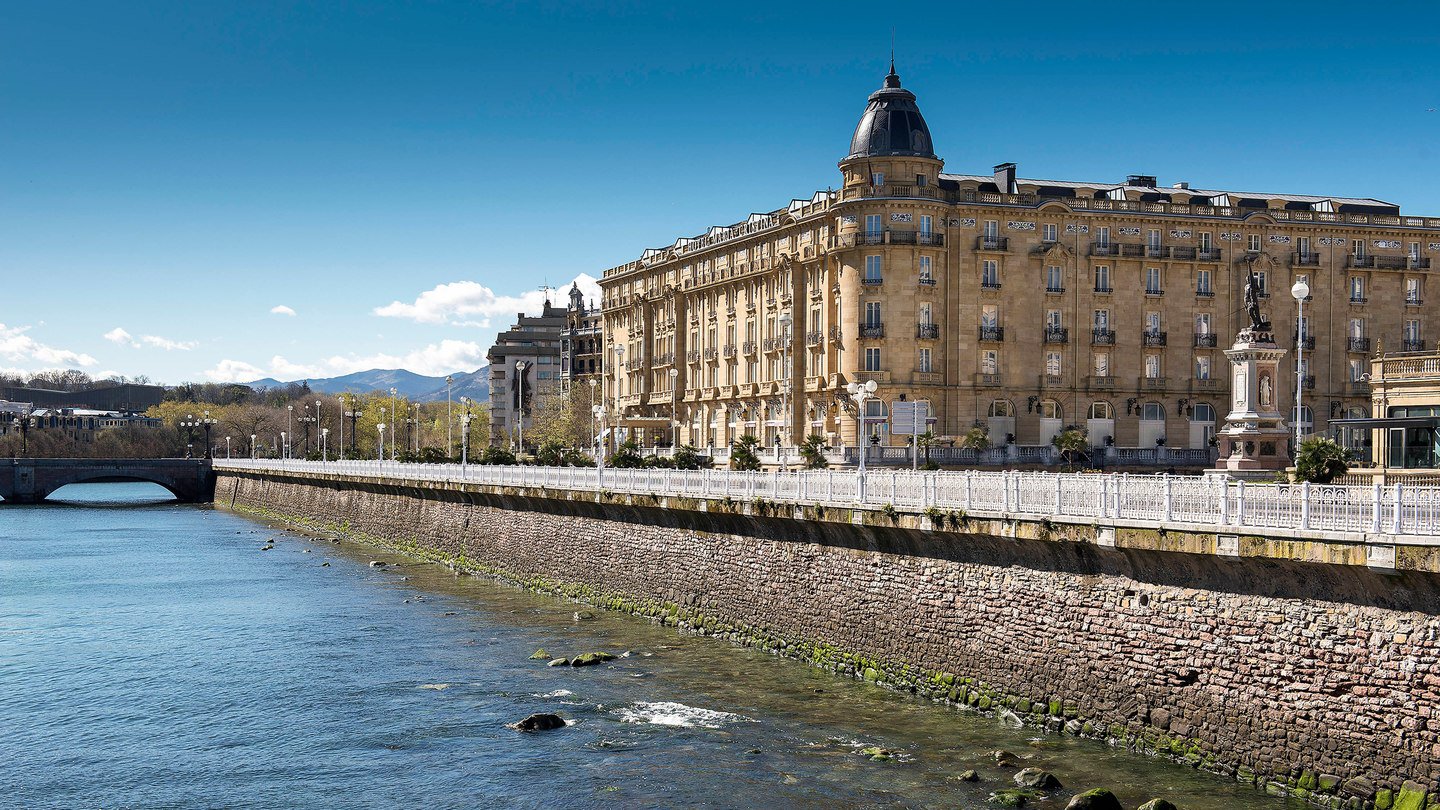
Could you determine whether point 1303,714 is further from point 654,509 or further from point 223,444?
point 223,444

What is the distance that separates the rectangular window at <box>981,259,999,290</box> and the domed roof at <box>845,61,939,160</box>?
6716 mm

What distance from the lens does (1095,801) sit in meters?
19.6

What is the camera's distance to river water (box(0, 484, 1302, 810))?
2225cm

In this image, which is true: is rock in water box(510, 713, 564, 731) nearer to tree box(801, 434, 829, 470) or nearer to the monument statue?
the monument statue

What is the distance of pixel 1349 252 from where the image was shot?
79500mm

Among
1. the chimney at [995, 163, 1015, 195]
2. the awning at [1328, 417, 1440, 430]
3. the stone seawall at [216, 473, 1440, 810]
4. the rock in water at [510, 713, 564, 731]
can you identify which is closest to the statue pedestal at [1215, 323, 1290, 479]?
the awning at [1328, 417, 1440, 430]

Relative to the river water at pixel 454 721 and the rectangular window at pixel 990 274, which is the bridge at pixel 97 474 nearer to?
the river water at pixel 454 721

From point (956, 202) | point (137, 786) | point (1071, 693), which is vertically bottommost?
point (137, 786)

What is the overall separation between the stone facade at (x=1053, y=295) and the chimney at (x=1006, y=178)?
8.2 inches

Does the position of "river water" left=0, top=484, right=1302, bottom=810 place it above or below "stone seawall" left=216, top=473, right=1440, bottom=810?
below

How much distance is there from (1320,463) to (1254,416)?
10.6 metres

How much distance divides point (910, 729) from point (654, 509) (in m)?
16.2

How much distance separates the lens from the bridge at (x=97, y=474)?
122062 mm

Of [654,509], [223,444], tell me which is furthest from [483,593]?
[223,444]
